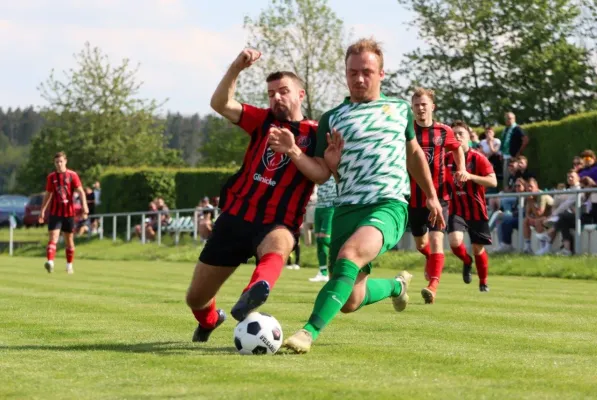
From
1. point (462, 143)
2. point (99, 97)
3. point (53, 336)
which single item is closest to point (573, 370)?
point (53, 336)

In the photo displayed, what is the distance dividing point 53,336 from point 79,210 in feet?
112

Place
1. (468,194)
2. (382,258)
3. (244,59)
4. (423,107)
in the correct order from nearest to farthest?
(244,59), (423,107), (468,194), (382,258)

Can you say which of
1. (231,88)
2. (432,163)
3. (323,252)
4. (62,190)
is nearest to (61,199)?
(62,190)

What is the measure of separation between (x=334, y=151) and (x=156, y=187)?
1524 inches

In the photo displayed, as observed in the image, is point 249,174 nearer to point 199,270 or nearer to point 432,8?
point 199,270

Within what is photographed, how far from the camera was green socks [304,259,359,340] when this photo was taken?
730 centimetres

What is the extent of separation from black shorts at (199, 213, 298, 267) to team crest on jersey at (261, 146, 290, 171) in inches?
15.6

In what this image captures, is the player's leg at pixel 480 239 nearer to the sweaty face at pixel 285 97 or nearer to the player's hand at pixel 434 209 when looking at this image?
the player's hand at pixel 434 209

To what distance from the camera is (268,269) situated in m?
7.57

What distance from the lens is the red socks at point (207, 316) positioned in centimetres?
845

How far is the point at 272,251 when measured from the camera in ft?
25.5

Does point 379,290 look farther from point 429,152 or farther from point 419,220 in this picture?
point 419,220

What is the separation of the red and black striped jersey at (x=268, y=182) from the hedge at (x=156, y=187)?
36.9 metres

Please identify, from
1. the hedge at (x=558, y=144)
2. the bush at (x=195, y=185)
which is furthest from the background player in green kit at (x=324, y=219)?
the bush at (x=195, y=185)
